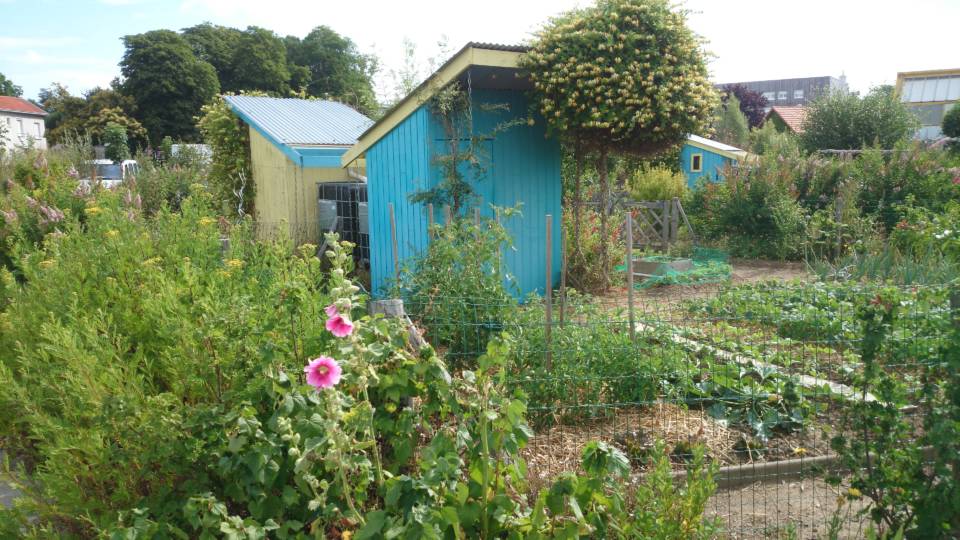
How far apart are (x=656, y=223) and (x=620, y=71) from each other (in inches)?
296

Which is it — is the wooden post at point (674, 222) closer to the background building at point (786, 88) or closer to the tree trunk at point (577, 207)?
the tree trunk at point (577, 207)

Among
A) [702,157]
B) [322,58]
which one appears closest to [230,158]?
[702,157]

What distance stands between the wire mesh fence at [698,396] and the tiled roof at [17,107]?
186 feet

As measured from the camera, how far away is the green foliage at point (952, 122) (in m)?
26.8

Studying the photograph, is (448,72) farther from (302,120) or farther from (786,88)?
(786,88)

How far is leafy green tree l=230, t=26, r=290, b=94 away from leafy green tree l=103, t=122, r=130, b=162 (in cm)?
1425

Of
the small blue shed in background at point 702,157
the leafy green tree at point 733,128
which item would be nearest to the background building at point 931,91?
the leafy green tree at point 733,128

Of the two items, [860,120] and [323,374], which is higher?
[860,120]

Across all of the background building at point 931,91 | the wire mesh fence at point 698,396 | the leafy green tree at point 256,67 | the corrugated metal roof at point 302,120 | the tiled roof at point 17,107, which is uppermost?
the leafy green tree at point 256,67

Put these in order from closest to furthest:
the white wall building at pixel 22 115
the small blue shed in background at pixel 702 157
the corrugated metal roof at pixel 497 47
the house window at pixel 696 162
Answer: the corrugated metal roof at pixel 497 47 → the small blue shed in background at pixel 702 157 → the house window at pixel 696 162 → the white wall building at pixel 22 115

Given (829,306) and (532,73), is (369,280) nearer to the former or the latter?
A: (532,73)

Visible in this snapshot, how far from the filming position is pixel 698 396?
15.8ft

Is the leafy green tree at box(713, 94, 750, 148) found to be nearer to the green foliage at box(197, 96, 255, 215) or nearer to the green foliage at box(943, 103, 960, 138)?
the green foliage at box(943, 103, 960, 138)

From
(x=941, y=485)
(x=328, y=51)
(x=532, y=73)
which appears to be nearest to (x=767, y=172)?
(x=532, y=73)
